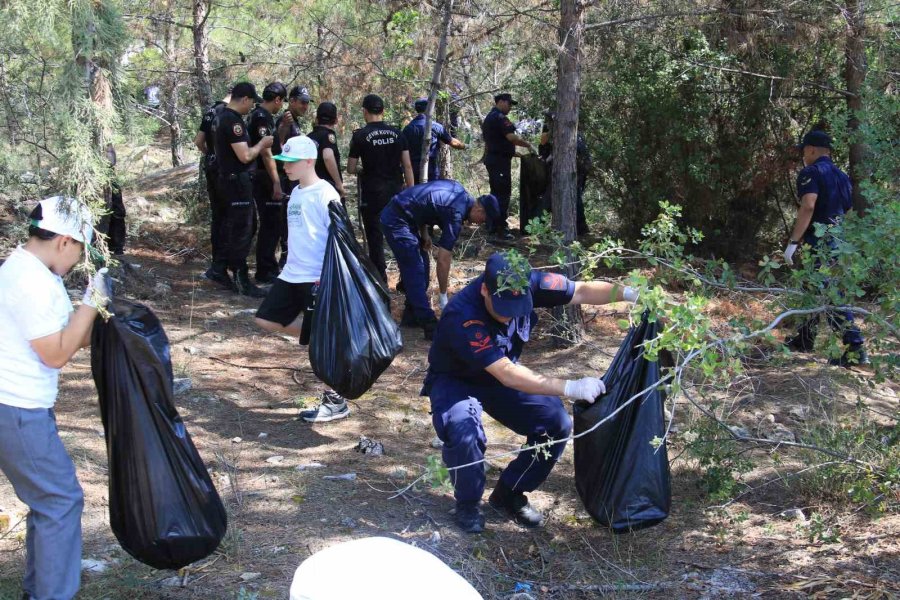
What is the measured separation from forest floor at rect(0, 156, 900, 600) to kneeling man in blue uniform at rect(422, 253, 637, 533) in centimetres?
22

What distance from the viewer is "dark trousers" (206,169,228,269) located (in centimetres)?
702

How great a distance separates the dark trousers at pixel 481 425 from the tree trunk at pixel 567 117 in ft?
7.10

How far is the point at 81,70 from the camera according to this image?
2.87m

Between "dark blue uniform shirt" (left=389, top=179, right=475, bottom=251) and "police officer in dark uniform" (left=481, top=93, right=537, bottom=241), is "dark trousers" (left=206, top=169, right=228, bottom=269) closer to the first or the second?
"dark blue uniform shirt" (left=389, top=179, right=475, bottom=251)

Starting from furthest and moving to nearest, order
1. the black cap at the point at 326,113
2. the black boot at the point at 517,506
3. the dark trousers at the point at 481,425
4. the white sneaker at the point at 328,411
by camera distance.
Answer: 1. the black cap at the point at 326,113
2. the white sneaker at the point at 328,411
3. the black boot at the point at 517,506
4. the dark trousers at the point at 481,425

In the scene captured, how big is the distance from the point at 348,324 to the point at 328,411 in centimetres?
80

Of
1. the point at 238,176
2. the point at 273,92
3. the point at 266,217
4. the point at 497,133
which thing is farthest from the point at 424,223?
the point at 497,133

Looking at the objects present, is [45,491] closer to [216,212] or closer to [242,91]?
[242,91]

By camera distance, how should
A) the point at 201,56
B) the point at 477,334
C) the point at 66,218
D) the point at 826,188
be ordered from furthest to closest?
the point at 201,56
the point at 826,188
the point at 477,334
the point at 66,218

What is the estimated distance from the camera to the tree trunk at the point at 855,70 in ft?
21.5

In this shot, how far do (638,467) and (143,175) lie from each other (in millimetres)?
9936

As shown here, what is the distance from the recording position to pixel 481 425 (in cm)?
371

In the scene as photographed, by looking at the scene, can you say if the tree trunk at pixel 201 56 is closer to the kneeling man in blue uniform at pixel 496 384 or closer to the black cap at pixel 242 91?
the black cap at pixel 242 91

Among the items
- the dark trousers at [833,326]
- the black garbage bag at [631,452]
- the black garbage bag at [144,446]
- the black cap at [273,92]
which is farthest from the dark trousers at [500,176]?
the black garbage bag at [144,446]
